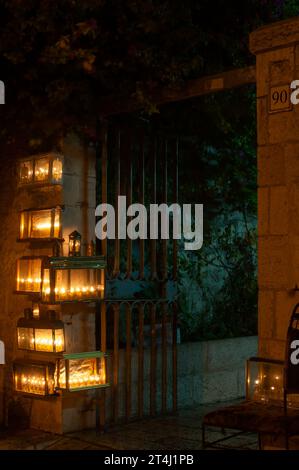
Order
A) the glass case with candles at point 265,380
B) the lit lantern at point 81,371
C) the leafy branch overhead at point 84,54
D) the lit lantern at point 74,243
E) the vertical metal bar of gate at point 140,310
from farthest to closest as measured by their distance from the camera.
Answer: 1. the vertical metal bar of gate at point 140,310
2. the lit lantern at point 74,243
3. the leafy branch overhead at point 84,54
4. the lit lantern at point 81,371
5. the glass case with candles at point 265,380

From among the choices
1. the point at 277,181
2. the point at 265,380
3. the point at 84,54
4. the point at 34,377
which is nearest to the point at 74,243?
the point at 34,377

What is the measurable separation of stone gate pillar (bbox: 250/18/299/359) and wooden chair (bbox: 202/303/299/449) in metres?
0.15

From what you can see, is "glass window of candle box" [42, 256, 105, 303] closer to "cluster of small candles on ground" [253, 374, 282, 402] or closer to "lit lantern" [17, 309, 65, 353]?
"lit lantern" [17, 309, 65, 353]

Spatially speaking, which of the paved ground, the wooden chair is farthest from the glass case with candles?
the paved ground

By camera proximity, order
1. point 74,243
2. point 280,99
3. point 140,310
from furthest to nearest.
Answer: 1. point 140,310
2. point 74,243
3. point 280,99

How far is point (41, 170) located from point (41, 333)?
1532 millimetres

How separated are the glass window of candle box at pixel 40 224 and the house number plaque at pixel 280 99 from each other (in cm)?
230

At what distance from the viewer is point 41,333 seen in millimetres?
6730

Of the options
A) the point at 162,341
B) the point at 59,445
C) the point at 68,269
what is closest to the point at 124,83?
the point at 68,269

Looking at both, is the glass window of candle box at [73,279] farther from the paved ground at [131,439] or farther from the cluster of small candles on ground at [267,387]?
the cluster of small candles on ground at [267,387]

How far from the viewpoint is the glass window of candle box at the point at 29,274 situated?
682 centimetres

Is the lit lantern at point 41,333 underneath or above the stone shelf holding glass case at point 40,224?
underneath

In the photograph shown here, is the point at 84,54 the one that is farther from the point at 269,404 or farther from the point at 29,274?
the point at 269,404

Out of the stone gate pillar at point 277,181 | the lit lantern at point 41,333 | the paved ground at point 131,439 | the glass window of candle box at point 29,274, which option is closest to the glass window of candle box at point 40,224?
the glass window of candle box at point 29,274
